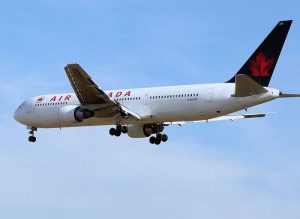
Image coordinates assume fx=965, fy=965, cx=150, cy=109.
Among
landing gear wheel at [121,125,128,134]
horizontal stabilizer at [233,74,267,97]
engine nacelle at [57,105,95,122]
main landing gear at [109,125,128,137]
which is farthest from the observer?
landing gear wheel at [121,125,128,134]

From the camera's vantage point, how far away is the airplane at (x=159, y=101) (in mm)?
59750

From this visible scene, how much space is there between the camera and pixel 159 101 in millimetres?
63094

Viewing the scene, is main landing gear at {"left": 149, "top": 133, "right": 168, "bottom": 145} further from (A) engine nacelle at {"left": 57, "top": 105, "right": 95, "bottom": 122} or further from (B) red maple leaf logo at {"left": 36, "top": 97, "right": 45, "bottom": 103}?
(B) red maple leaf logo at {"left": 36, "top": 97, "right": 45, "bottom": 103}

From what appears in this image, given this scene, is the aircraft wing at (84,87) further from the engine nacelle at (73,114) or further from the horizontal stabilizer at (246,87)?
the horizontal stabilizer at (246,87)

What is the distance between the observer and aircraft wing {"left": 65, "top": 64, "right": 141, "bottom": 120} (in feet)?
203

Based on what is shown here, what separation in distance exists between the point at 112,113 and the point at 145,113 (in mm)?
2219

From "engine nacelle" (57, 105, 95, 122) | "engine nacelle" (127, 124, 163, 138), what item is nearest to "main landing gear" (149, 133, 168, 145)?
"engine nacelle" (127, 124, 163, 138)

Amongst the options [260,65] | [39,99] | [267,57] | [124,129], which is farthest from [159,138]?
[267,57]

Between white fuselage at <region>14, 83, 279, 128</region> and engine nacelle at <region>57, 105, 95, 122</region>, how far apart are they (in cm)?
57

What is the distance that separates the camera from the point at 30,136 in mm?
69688

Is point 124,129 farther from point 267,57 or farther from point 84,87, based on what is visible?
point 267,57

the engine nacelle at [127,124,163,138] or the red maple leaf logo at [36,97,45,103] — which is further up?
the red maple leaf logo at [36,97,45,103]

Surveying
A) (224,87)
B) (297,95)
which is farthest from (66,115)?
(297,95)

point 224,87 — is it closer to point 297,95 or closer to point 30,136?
point 297,95
